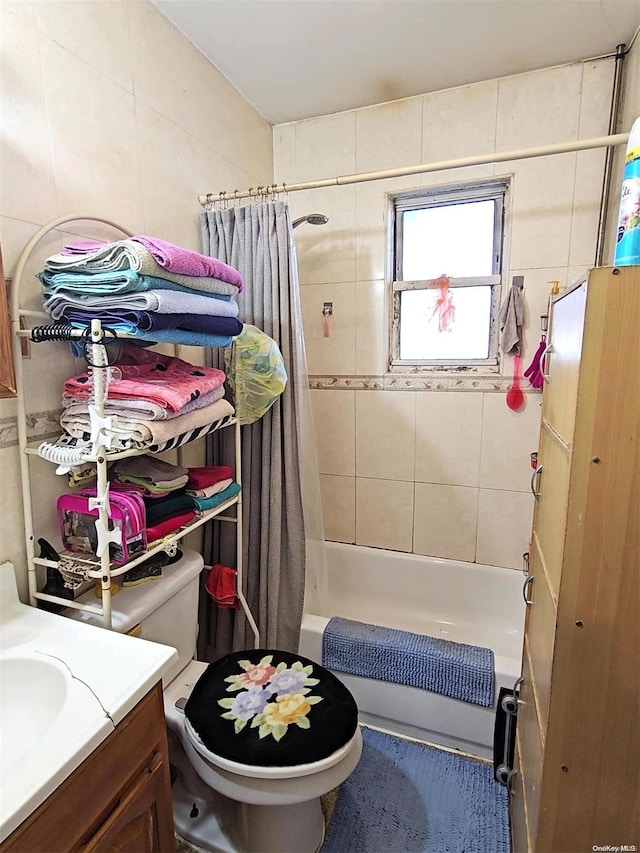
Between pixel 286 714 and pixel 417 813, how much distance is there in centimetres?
63

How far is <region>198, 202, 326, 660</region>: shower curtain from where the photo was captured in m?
1.65

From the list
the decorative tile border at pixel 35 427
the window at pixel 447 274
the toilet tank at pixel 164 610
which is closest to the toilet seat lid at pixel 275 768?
the toilet tank at pixel 164 610

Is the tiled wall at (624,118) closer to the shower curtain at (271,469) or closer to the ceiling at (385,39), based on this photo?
the ceiling at (385,39)

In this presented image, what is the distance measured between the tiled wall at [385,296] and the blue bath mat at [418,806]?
0.87 metres

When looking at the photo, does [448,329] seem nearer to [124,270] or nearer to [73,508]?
[124,270]

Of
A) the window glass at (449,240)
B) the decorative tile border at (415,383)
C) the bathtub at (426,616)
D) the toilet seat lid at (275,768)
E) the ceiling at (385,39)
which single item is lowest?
the bathtub at (426,616)

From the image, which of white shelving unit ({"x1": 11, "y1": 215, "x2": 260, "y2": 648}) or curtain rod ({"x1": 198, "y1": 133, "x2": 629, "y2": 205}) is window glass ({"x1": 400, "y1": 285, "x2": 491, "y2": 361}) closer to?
curtain rod ({"x1": 198, "y1": 133, "x2": 629, "y2": 205})

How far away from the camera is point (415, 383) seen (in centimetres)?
214

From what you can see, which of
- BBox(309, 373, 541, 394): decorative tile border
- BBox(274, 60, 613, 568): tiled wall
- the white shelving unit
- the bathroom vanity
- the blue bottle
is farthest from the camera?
BBox(309, 373, 541, 394): decorative tile border

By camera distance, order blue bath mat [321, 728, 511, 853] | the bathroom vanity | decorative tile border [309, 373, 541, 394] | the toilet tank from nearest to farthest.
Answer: the bathroom vanity < the toilet tank < blue bath mat [321, 728, 511, 853] < decorative tile border [309, 373, 541, 394]

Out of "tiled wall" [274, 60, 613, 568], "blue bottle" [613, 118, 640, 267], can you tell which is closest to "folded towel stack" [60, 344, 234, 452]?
"blue bottle" [613, 118, 640, 267]

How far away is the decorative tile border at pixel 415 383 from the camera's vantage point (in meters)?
2.01

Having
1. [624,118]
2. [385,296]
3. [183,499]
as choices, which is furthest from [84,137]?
[624,118]

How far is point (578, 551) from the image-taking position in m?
0.81
